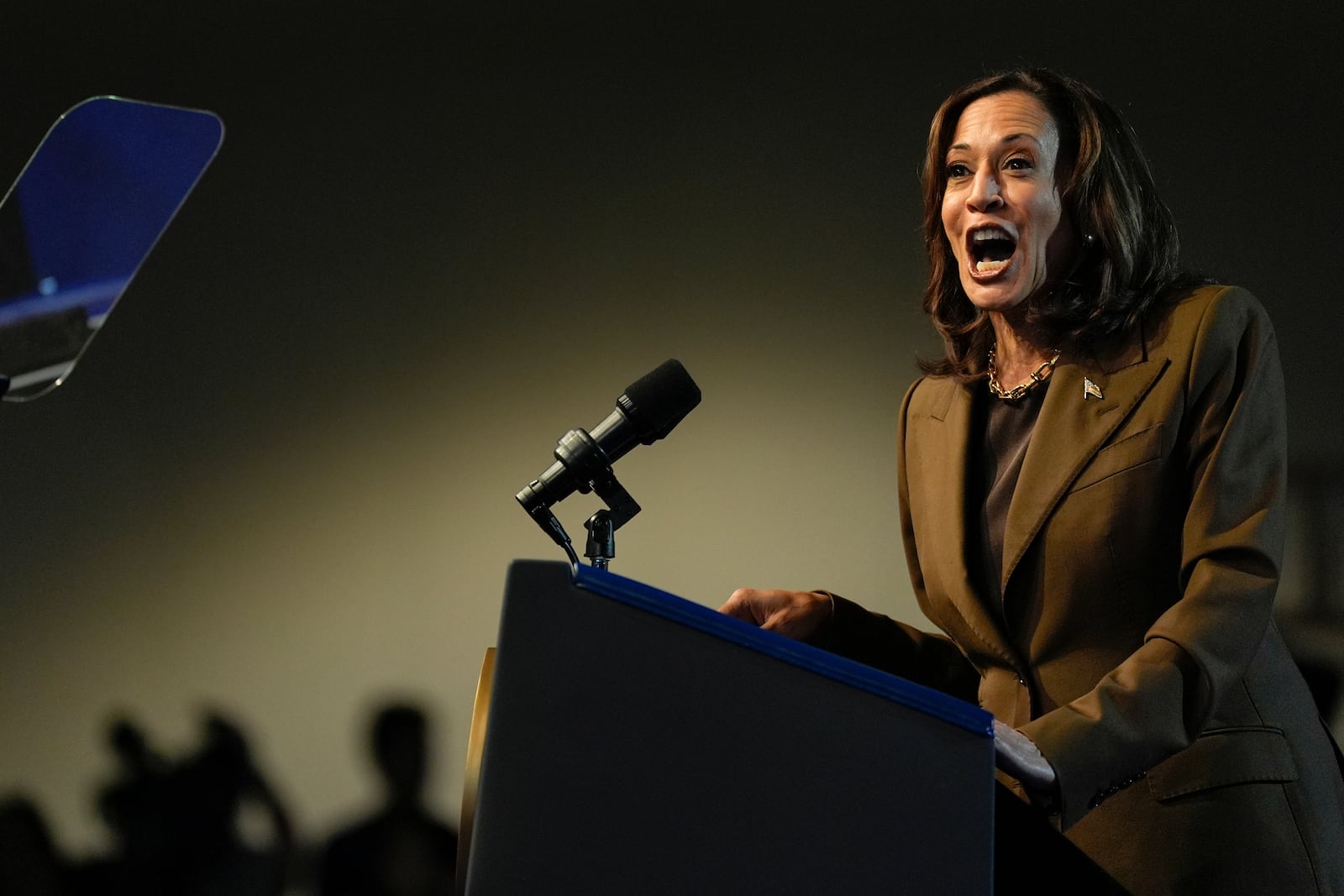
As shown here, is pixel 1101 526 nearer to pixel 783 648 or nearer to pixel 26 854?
pixel 783 648

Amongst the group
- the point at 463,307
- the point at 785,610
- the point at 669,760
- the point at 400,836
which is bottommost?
the point at 400,836

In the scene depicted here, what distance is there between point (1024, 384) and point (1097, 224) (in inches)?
8.2

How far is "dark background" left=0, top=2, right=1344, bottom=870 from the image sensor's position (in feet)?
7.91

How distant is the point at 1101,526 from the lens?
1.29 metres

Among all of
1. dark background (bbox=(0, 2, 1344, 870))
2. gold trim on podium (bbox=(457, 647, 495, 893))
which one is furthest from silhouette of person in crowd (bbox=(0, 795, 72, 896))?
gold trim on podium (bbox=(457, 647, 495, 893))

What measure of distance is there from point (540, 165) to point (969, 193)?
4.65 feet

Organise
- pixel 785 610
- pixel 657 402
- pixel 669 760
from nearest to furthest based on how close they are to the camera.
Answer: pixel 669 760 < pixel 657 402 < pixel 785 610

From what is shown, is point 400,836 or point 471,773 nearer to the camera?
point 471,773

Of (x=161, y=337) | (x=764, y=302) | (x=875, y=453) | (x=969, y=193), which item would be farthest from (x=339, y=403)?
(x=969, y=193)

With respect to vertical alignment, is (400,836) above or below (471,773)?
below

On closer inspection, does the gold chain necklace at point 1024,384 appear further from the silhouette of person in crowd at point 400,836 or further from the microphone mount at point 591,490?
the silhouette of person in crowd at point 400,836

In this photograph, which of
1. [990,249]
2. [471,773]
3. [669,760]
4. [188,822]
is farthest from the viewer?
[188,822]

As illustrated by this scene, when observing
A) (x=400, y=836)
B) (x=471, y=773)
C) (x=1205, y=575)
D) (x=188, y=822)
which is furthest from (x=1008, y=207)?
(x=188, y=822)

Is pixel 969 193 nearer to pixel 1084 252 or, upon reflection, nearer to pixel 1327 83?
pixel 1084 252
